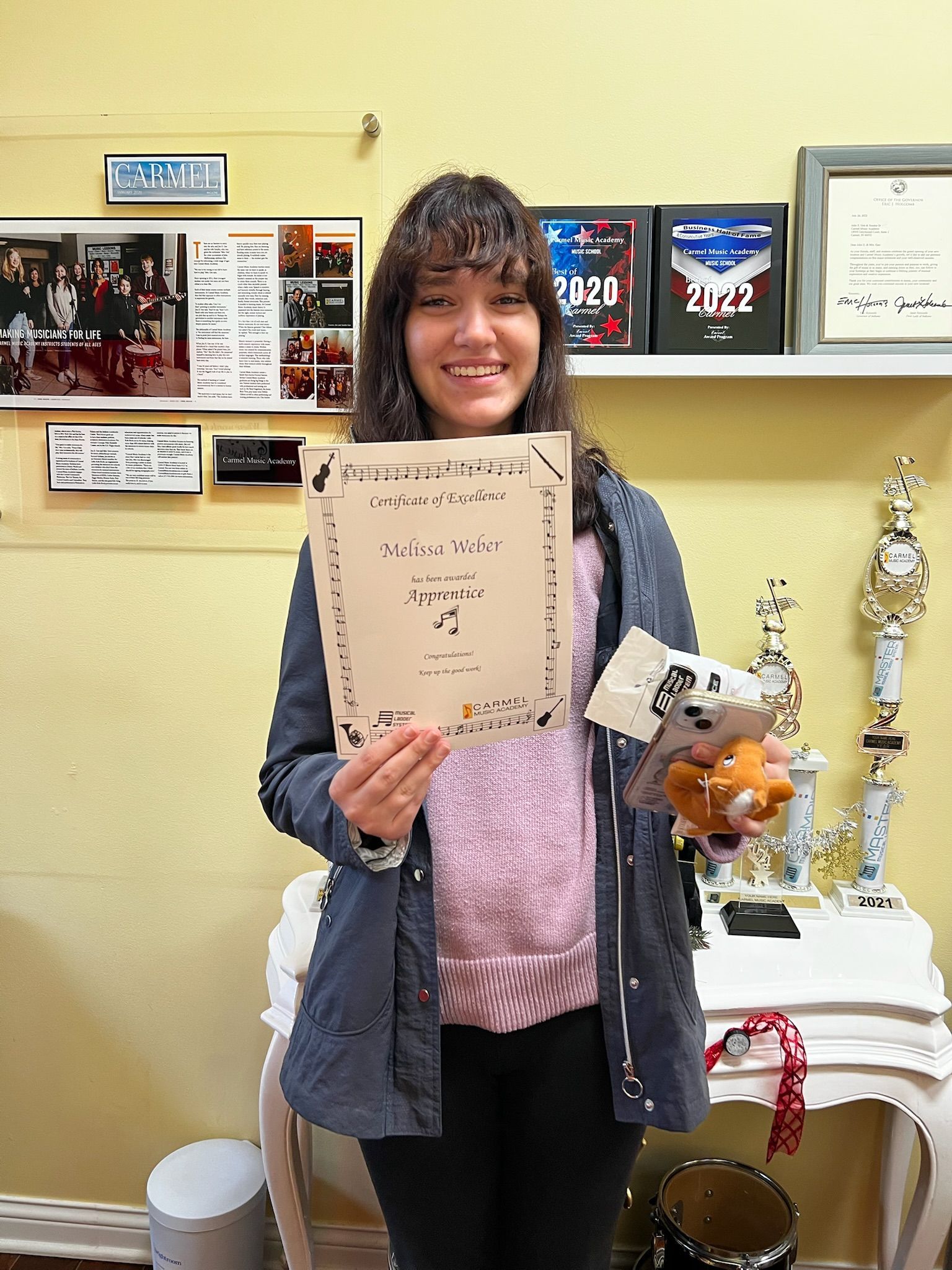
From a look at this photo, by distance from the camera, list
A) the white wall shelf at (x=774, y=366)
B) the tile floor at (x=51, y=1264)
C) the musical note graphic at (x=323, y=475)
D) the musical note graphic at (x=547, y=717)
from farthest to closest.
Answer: the tile floor at (x=51, y=1264)
the white wall shelf at (x=774, y=366)
the musical note graphic at (x=547, y=717)
the musical note graphic at (x=323, y=475)

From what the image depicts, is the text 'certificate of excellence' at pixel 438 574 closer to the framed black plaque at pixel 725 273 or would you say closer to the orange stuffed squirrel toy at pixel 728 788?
the orange stuffed squirrel toy at pixel 728 788

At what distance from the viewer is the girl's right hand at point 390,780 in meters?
0.77

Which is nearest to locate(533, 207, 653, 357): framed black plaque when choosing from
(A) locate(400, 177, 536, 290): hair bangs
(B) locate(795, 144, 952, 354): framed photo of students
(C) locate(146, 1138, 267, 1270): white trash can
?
(B) locate(795, 144, 952, 354): framed photo of students

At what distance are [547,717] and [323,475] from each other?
0.96 feet

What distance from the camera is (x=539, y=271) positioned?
3.04 feet

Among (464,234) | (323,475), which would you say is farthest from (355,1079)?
(464,234)

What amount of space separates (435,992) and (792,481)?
1.08 meters

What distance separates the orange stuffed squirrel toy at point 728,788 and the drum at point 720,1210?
99 centimetres

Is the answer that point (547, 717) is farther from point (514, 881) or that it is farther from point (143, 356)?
point (143, 356)

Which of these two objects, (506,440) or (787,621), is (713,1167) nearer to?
(787,621)

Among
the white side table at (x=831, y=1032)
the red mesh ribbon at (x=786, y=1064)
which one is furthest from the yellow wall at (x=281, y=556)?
the red mesh ribbon at (x=786, y=1064)

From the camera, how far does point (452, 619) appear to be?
0.79 m

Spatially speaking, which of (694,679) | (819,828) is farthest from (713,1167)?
(694,679)

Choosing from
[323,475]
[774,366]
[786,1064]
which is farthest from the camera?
[774,366]
